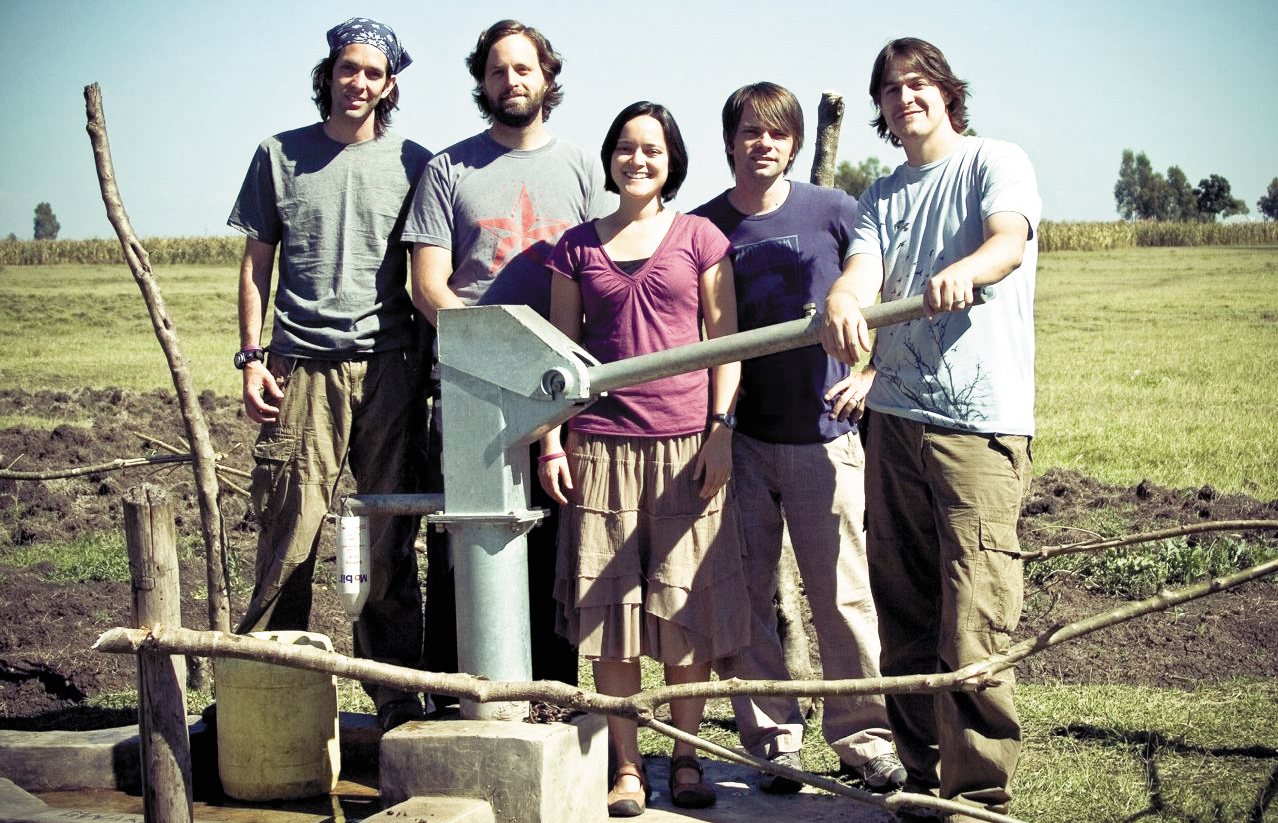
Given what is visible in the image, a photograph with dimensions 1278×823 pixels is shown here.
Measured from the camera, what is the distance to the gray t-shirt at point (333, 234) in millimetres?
4035

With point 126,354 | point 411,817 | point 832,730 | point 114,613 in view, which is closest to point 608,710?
point 411,817

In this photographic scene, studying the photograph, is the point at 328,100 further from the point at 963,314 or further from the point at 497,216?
the point at 963,314

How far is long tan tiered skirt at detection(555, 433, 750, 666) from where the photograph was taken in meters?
3.49

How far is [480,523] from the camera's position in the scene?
3.00 metres

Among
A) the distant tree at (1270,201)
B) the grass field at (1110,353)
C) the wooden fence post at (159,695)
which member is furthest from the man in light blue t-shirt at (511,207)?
the distant tree at (1270,201)

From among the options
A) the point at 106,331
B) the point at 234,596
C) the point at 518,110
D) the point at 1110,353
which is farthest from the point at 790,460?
the point at 106,331

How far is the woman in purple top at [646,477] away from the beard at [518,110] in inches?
15.5

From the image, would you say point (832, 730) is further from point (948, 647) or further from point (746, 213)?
point (746, 213)

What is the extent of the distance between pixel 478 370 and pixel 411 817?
1.00 meters

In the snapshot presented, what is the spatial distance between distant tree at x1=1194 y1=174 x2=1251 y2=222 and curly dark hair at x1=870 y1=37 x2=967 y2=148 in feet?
284

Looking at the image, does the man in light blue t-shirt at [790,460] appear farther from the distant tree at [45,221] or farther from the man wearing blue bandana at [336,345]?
the distant tree at [45,221]

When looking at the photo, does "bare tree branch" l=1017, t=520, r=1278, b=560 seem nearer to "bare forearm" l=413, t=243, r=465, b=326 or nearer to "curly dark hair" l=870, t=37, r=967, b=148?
"curly dark hair" l=870, t=37, r=967, b=148

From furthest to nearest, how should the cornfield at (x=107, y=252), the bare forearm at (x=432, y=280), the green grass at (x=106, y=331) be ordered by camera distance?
the cornfield at (x=107, y=252)
the green grass at (x=106, y=331)
the bare forearm at (x=432, y=280)

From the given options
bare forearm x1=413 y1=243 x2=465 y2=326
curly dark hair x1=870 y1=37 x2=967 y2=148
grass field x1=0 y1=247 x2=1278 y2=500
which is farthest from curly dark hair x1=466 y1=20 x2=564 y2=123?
grass field x1=0 y1=247 x2=1278 y2=500
